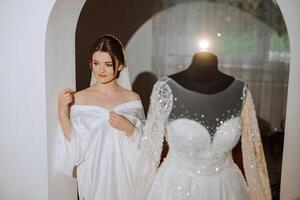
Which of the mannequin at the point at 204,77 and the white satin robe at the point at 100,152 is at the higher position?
the mannequin at the point at 204,77

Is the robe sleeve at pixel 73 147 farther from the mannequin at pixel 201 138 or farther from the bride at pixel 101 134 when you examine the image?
the mannequin at pixel 201 138

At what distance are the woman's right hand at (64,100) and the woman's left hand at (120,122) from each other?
19cm

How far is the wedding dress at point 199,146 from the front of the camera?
1.45 metres

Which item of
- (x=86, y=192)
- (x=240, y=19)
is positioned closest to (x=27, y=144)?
(x=86, y=192)

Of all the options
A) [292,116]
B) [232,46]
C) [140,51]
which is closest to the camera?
[292,116]

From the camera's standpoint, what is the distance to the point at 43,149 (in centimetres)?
168

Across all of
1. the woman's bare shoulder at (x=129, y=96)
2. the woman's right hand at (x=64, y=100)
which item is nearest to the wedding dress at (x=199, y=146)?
the woman's bare shoulder at (x=129, y=96)

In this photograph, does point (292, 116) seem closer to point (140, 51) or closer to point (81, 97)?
point (81, 97)

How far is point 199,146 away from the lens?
1.46 m

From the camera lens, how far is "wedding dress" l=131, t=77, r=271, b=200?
1.45 meters

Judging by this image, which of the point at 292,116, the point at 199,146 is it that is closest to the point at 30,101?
the point at 199,146

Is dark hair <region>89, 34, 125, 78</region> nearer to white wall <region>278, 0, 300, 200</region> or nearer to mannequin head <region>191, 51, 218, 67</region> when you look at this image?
mannequin head <region>191, 51, 218, 67</region>

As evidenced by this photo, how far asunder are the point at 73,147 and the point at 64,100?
8.4 inches

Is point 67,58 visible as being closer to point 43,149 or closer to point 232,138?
point 43,149
